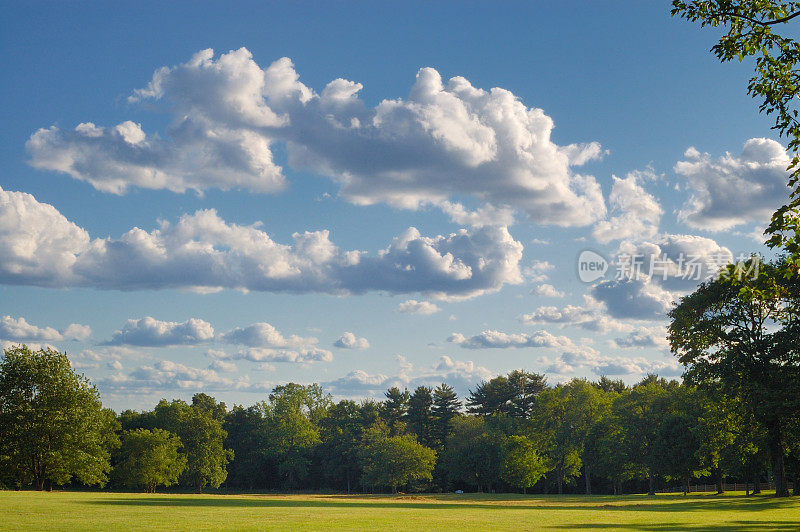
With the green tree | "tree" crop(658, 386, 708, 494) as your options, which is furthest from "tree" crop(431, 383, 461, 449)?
"tree" crop(658, 386, 708, 494)

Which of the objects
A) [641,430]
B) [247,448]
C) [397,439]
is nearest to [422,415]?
[397,439]

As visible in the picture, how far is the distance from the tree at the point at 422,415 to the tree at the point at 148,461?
1766 inches

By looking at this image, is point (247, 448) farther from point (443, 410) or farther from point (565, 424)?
point (565, 424)

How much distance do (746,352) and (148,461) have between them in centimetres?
8060

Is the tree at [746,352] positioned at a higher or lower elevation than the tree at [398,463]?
higher

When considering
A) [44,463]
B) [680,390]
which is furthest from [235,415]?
[680,390]

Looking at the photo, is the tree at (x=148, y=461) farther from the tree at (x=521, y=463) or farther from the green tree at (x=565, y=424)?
the green tree at (x=565, y=424)

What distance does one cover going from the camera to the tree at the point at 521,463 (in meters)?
92.2

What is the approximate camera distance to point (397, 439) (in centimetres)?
9794

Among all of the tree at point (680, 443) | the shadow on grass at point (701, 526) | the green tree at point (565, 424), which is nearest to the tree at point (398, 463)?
the green tree at point (565, 424)

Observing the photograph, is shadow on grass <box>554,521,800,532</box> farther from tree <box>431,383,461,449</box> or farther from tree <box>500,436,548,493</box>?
tree <box>431,383,461,449</box>

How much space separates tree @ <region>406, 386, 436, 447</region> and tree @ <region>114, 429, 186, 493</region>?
147 ft

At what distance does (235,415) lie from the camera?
132375 mm

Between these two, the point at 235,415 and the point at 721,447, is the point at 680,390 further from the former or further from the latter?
the point at 235,415
